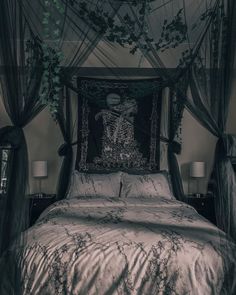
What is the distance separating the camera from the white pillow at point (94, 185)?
389 cm

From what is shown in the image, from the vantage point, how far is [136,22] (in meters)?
2.30

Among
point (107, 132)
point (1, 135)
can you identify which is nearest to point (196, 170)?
point (107, 132)

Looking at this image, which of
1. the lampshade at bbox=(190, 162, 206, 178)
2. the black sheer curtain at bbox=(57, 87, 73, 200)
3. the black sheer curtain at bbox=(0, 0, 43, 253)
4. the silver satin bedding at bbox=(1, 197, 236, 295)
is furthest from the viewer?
the lampshade at bbox=(190, 162, 206, 178)

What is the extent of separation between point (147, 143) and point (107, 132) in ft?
1.53

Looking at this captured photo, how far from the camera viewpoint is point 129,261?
224 centimetres

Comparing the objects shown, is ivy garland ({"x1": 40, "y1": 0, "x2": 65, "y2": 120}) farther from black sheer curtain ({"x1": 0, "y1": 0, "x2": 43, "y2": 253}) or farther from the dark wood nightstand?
the dark wood nightstand

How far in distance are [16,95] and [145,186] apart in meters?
2.07

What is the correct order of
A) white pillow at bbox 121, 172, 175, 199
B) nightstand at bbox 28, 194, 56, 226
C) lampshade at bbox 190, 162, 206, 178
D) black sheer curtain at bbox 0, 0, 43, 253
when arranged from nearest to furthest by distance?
black sheer curtain at bbox 0, 0, 43, 253
white pillow at bbox 121, 172, 175, 199
nightstand at bbox 28, 194, 56, 226
lampshade at bbox 190, 162, 206, 178

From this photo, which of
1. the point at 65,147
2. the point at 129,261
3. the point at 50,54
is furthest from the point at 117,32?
the point at 65,147

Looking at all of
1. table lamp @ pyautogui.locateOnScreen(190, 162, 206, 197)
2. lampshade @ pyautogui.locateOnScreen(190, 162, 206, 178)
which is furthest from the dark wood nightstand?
lampshade @ pyautogui.locateOnScreen(190, 162, 206, 178)

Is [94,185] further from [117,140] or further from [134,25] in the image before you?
[134,25]

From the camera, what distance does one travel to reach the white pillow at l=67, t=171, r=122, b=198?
12.8ft

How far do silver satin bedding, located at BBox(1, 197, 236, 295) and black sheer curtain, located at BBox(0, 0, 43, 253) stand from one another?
26 centimetres

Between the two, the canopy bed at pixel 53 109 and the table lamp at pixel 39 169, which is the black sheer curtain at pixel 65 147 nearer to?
the table lamp at pixel 39 169
